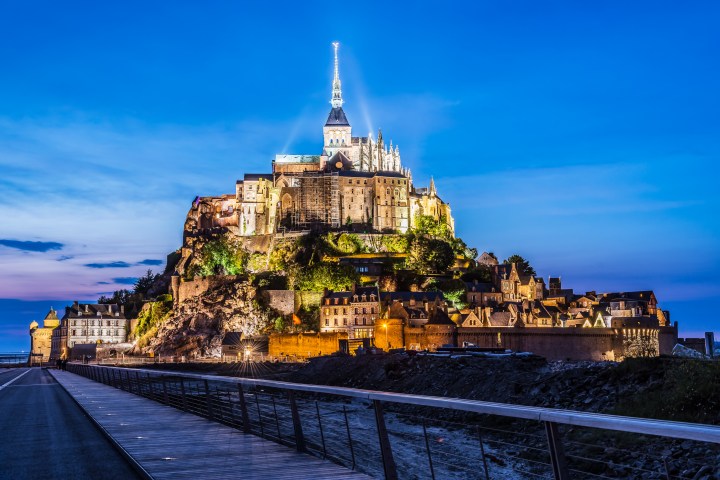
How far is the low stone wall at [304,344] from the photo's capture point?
82.9 m

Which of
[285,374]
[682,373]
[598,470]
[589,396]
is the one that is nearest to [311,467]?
[598,470]

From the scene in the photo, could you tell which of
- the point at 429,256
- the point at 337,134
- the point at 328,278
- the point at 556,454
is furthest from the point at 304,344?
the point at 556,454

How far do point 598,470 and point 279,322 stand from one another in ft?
266

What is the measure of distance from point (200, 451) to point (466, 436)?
15532mm

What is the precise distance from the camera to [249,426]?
1330cm

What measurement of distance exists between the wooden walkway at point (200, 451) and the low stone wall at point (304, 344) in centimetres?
6612

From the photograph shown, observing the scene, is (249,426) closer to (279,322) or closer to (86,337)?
(279,322)

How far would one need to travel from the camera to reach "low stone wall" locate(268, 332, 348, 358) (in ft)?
272

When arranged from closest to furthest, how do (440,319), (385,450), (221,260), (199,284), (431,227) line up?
(385,450), (440,319), (199,284), (221,260), (431,227)

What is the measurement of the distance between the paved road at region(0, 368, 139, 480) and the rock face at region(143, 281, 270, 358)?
81.1 metres

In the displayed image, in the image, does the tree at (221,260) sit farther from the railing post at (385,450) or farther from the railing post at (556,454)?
the railing post at (556,454)

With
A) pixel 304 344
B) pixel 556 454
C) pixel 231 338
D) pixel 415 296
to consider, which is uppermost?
pixel 415 296

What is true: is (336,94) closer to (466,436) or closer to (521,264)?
(521,264)

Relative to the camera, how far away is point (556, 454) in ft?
19.4
